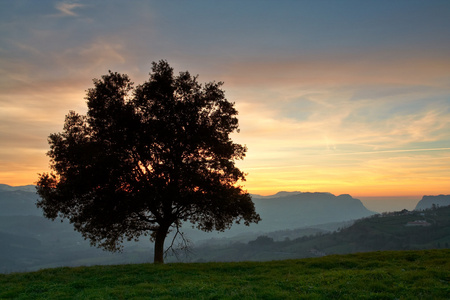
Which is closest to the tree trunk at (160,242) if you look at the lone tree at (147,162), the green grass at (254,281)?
the lone tree at (147,162)

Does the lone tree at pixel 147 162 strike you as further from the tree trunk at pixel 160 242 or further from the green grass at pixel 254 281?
the green grass at pixel 254 281

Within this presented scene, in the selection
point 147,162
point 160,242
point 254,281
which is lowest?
point 254,281

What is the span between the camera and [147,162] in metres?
32.1

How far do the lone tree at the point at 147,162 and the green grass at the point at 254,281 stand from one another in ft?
18.6

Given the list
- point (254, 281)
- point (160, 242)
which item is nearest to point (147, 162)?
point (160, 242)

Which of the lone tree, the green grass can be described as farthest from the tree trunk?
the green grass

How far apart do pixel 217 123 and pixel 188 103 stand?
140 inches

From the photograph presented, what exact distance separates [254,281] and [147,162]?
54.9ft

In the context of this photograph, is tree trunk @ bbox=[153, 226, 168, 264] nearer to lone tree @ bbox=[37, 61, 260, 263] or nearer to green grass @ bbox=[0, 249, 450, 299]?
lone tree @ bbox=[37, 61, 260, 263]

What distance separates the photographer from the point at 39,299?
17359 mm

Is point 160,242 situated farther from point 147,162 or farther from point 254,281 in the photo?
point 254,281

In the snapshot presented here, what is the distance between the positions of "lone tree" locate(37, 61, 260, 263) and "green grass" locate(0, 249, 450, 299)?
568cm

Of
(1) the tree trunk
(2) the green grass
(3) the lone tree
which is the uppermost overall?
(3) the lone tree

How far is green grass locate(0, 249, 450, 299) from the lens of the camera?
16.6 metres
